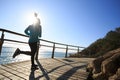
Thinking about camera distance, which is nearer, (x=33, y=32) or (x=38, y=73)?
(x=38, y=73)

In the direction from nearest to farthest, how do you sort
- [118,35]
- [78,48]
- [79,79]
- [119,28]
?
[79,79] → [78,48] → [118,35] → [119,28]

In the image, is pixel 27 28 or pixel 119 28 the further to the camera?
pixel 119 28

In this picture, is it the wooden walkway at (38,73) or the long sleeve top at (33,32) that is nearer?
the wooden walkway at (38,73)

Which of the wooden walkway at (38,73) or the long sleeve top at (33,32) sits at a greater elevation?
the long sleeve top at (33,32)

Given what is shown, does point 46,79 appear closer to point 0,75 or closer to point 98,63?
point 0,75

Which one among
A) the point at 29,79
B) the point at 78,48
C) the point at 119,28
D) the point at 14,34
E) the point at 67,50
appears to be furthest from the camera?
the point at 119,28

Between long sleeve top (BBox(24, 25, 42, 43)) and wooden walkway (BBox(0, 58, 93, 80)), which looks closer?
wooden walkway (BBox(0, 58, 93, 80))

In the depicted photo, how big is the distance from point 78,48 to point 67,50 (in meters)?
3.41

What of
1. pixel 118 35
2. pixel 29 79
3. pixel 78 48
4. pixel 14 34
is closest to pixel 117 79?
pixel 29 79

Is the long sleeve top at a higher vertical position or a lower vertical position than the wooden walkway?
higher

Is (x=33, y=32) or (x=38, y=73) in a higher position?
(x=33, y=32)

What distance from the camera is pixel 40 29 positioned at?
22.2ft

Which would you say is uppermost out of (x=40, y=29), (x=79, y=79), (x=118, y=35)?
(x=118, y=35)

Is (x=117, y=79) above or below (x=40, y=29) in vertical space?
below
